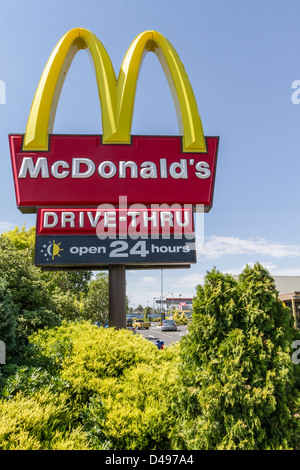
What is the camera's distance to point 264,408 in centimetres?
321

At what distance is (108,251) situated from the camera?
24.3ft

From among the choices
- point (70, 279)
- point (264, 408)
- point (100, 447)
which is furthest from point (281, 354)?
point (70, 279)

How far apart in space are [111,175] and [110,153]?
617 mm

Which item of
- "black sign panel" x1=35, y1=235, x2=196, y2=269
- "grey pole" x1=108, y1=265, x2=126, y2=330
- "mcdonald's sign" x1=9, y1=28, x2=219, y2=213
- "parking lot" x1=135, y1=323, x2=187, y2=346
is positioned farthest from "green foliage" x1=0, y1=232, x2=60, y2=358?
"parking lot" x1=135, y1=323, x2=187, y2=346

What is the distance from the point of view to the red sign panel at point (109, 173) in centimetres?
764

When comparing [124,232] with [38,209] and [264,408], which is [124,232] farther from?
[264,408]

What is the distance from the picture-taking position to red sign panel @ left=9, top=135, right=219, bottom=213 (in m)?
7.64

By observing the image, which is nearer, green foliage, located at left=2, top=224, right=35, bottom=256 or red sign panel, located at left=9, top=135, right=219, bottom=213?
red sign panel, located at left=9, top=135, right=219, bottom=213

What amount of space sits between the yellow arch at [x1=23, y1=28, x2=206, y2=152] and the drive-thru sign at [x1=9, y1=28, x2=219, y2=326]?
0.09 feet

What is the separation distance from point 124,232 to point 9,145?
3805mm

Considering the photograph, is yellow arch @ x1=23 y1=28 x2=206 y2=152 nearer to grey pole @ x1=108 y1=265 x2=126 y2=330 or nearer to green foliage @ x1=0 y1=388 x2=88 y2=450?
grey pole @ x1=108 y1=265 x2=126 y2=330

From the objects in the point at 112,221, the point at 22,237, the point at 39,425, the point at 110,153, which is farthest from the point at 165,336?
the point at 39,425
